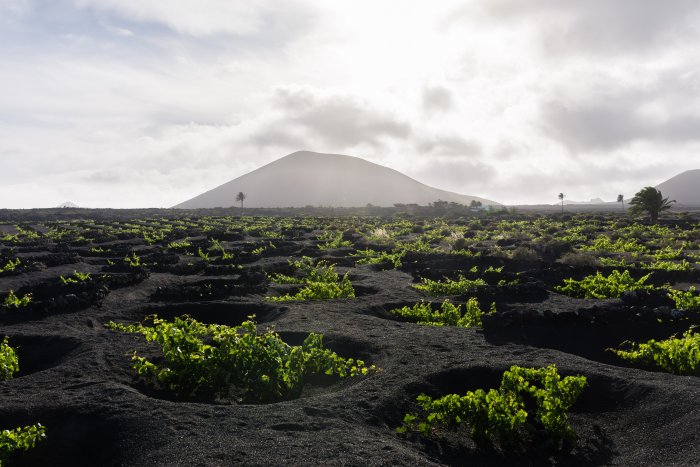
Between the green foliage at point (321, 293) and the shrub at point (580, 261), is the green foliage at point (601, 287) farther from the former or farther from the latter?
the green foliage at point (321, 293)

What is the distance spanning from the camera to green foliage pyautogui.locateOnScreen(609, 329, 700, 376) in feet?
22.9

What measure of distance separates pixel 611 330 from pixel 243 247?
19912 mm

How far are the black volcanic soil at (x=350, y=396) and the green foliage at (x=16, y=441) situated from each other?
20 cm

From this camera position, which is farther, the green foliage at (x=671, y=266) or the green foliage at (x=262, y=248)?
the green foliage at (x=262, y=248)

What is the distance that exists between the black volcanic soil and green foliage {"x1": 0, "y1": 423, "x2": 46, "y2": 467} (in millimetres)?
196

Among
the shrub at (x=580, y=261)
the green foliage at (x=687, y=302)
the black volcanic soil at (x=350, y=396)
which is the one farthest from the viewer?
the shrub at (x=580, y=261)

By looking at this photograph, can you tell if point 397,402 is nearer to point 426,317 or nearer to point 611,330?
point 426,317

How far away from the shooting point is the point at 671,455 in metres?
4.91

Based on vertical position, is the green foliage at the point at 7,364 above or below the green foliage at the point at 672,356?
below

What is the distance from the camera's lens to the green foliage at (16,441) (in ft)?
15.5

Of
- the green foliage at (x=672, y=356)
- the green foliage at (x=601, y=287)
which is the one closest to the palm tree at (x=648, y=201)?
the green foliage at (x=601, y=287)

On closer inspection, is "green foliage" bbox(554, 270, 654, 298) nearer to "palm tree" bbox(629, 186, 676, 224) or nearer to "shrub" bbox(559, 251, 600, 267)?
"shrub" bbox(559, 251, 600, 267)

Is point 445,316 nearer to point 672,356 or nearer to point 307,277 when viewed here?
point 672,356

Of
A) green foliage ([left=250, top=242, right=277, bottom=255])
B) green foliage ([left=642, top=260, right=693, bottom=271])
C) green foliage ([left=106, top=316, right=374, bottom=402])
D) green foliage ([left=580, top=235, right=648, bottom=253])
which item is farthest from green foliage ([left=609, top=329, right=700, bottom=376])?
green foliage ([left=250, top=242, right=277, bottom=255])
